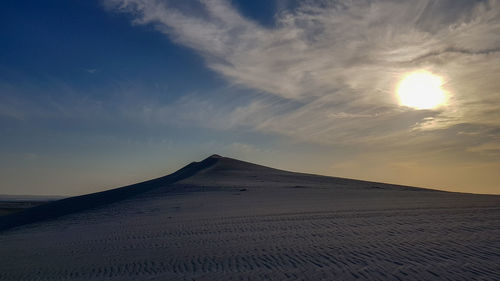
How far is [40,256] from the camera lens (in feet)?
48.5

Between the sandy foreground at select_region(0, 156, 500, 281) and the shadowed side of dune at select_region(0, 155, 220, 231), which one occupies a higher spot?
the shadowed side of dune at select_region(0, 155, 220, 231)

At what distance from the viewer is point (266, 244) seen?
13.9m

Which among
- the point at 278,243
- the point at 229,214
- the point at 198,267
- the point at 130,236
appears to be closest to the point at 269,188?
the point at 229,214

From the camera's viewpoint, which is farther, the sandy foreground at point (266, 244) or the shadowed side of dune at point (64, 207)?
the shadowed side of dune at point (64, 207)

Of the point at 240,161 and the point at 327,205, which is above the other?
the point at 240,161

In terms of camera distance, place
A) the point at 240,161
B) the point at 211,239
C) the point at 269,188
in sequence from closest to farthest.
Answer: the point at 211,239 < the point at 269,188 < the point at 240,161

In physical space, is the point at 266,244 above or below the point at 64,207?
below

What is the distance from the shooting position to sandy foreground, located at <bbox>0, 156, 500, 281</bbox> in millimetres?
10430

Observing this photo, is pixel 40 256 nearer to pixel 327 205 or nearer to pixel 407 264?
pixel 407 264

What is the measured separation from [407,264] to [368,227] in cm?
597

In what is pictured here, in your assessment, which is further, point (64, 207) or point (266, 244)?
point (64, 207)

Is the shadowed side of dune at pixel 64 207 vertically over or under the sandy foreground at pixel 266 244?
over

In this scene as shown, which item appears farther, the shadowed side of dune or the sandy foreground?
the shadowed side of dune

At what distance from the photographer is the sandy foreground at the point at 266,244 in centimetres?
1043
